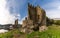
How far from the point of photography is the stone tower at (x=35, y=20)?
3.49 m

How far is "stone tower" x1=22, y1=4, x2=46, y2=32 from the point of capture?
3494mm

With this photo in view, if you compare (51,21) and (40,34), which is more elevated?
(51,21)

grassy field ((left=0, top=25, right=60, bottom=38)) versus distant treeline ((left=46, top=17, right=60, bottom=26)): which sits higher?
distant treeline ((left=46, top=17, right=60, bottom=26))

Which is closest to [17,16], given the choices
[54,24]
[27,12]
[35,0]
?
[27,12]

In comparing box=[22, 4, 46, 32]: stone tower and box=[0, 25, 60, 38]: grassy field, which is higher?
box=[22, 4, 46, 32]: stone tower

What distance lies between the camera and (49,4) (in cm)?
359

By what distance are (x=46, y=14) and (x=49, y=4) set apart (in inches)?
8.0

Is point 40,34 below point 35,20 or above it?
below

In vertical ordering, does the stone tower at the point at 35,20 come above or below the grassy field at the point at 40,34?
above

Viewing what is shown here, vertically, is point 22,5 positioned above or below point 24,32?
above

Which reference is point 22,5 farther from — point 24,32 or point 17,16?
point 24,32

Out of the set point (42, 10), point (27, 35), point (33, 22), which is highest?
point (42, 10)

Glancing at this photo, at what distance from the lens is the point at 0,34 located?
356cm

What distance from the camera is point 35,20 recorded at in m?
3.51
